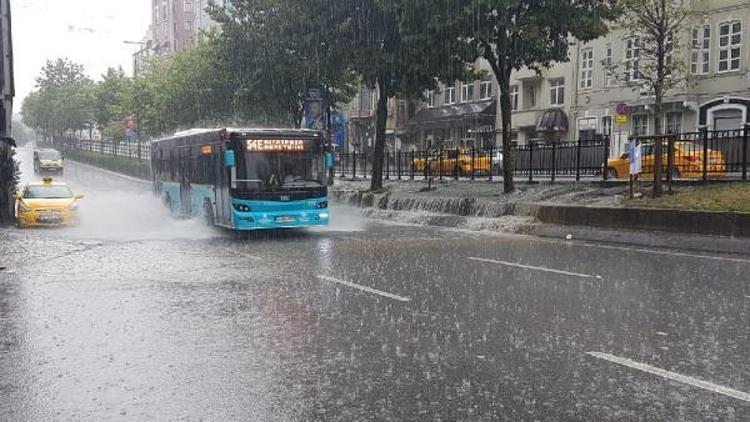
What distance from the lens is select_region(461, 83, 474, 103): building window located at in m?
53.2

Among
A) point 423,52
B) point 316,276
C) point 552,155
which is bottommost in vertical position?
point 316,276

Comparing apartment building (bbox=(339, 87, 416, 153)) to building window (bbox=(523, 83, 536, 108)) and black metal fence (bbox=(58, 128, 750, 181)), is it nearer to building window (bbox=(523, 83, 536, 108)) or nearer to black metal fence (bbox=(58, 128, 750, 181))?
building window (bbox=(523, 83, 536, 108))

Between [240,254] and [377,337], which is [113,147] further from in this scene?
[377,337]

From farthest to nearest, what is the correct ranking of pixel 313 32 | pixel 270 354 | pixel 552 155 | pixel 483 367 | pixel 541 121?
pixel 541 121 < pixel 313 32 < pixel 552 155 < pixel 270 354 < pixel 483 367

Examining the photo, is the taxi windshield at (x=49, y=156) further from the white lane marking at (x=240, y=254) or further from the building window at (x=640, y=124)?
the white lane marking at (x=240, y=254)

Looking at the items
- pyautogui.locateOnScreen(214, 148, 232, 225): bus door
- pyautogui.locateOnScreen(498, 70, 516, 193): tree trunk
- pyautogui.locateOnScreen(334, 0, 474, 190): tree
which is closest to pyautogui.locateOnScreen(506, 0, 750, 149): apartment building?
pyautogui.locateOnScreen(498, 70, 516, 193): tree trunk

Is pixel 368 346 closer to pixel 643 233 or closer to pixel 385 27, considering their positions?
pixel 643 233

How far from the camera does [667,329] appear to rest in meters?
6.74

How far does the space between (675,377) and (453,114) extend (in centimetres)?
4852

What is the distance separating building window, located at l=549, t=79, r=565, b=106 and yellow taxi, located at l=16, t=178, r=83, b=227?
108 ft

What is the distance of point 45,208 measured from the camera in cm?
1994

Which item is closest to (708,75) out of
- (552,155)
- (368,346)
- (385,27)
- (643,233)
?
(552,155)

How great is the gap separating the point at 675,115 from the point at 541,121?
31.8 ft

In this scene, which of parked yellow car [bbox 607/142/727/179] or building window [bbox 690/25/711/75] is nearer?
parked yellow car [bbox 607/142/727/179]
